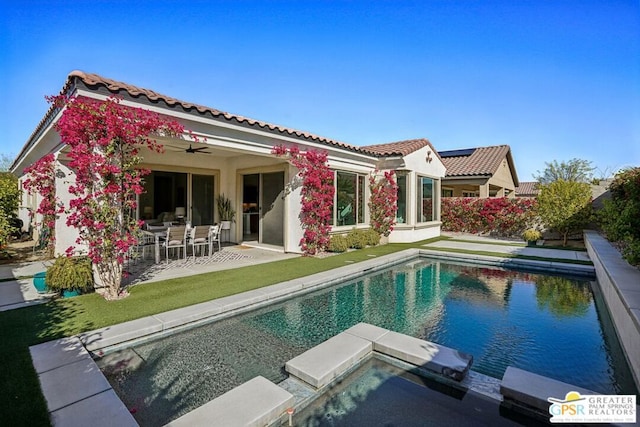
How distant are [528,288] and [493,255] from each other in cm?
366

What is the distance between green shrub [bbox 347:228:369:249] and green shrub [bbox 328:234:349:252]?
483 millimetres

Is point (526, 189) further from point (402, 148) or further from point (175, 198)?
point (175, 198)

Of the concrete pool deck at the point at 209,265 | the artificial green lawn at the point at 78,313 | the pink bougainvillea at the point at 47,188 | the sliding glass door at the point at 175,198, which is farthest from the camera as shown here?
the sliding glass door at the point at 175,198

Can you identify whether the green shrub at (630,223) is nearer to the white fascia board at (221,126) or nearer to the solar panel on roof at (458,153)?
the white fascia board at (221,126)

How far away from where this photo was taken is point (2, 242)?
9.17 m

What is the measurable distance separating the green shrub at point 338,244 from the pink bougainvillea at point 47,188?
8579mm

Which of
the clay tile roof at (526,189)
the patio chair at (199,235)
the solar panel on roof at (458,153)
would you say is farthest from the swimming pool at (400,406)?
the clay tile roof at (526,189)

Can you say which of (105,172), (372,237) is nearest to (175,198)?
(105,172)

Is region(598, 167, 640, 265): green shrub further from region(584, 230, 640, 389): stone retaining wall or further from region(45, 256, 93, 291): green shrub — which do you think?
region(45, 256, 93, 291): green shrub

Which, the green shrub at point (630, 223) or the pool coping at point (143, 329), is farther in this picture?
the green shrub at point (630, 223)

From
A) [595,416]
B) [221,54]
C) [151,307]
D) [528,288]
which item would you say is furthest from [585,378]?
[221,54]

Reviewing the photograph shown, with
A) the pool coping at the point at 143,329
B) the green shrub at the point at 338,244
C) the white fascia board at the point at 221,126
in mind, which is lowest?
the pool coping at the point at 143,329

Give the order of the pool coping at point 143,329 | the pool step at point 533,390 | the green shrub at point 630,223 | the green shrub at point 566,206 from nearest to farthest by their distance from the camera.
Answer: the pool coping at point 143,329, the pool step at point 533,390, the green shrub at point 630,223, the green shrub at point 566,206

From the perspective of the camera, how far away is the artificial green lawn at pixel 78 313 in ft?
10.3
